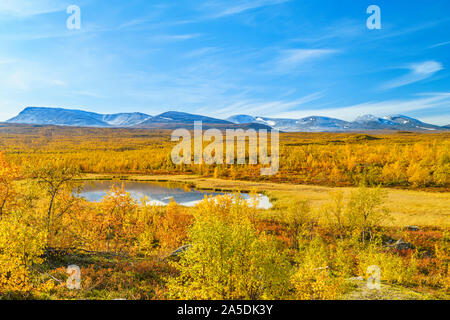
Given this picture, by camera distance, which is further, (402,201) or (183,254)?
(402,201)

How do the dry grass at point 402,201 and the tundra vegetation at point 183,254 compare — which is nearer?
the tundra vegetation at point 183,254

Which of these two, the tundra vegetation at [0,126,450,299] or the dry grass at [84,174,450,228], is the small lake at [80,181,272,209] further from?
the tundra vegetation at [0,126,450,299]

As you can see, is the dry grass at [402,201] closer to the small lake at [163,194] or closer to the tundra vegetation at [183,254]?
the tundra vegetation at [183,254]

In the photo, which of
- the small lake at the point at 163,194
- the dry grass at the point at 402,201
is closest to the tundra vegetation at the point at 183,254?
the dry grass at the point at 402,201

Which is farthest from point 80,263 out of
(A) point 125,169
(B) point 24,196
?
(A) point 125,169

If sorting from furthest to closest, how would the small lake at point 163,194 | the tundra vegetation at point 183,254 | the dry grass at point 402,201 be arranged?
the small lake at point 163,194, the dry grass at point 402,201, the tundra vegetation at point 183,254

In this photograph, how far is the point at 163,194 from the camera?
69.4 meters

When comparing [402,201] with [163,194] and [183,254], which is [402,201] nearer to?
[183,254]

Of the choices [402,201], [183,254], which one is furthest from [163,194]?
[402,201]

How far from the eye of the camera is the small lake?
5880 centimetres

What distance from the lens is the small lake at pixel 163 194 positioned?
193 feet

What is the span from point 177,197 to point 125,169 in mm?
66562

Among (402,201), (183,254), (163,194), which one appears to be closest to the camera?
(183,254)

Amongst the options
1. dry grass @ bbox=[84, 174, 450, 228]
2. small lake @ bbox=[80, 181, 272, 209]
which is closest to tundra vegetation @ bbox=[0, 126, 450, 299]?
dry grass @ bbox=[84, 174, 450, 228]
